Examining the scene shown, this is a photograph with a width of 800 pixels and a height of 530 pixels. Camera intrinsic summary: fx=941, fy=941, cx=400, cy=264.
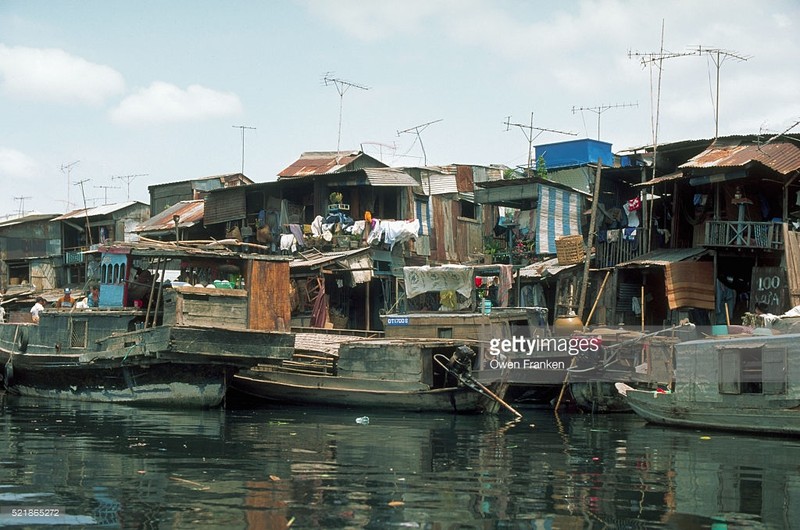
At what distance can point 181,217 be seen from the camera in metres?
35.0

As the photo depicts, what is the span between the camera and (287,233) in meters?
30.5

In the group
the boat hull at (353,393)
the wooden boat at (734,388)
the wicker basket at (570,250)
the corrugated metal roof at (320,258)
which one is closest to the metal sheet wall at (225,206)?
the corrugated metal roof at (320,258)

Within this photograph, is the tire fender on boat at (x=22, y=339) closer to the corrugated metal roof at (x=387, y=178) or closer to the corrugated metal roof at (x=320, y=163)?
the corrugated metal roof at (x=320, y=163)

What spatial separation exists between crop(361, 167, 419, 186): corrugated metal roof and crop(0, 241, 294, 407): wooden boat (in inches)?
372

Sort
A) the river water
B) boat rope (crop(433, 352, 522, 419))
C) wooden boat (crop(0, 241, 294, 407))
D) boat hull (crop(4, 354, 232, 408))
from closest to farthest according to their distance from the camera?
the river water < wooden boat (crop(0, 241, 294, 407)) < boat rope (crop(433, 352, 522, 419)) < boat hull (crop(4, 354, 232, 408))

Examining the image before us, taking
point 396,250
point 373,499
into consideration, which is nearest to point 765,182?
point 396,250

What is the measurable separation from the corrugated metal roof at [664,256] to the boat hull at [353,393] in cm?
675

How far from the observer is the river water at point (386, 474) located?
935 cm

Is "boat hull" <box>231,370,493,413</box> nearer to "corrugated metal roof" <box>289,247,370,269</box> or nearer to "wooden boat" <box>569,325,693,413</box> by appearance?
"wooden boat" <box>569,325,693,413</box>

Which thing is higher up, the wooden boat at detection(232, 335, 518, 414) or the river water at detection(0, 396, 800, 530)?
the wooden boat at detection(232, 335, 518, 414)

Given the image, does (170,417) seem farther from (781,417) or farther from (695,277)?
(695,277)

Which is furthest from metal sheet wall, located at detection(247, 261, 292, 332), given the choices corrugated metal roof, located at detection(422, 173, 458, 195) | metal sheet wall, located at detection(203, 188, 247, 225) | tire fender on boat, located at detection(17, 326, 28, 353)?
corrugated metal roof, located at detection(422, 173, 458, 195)

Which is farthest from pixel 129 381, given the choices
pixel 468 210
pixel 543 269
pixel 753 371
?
pixel 468 210

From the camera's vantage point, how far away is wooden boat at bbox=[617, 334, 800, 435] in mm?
16094
